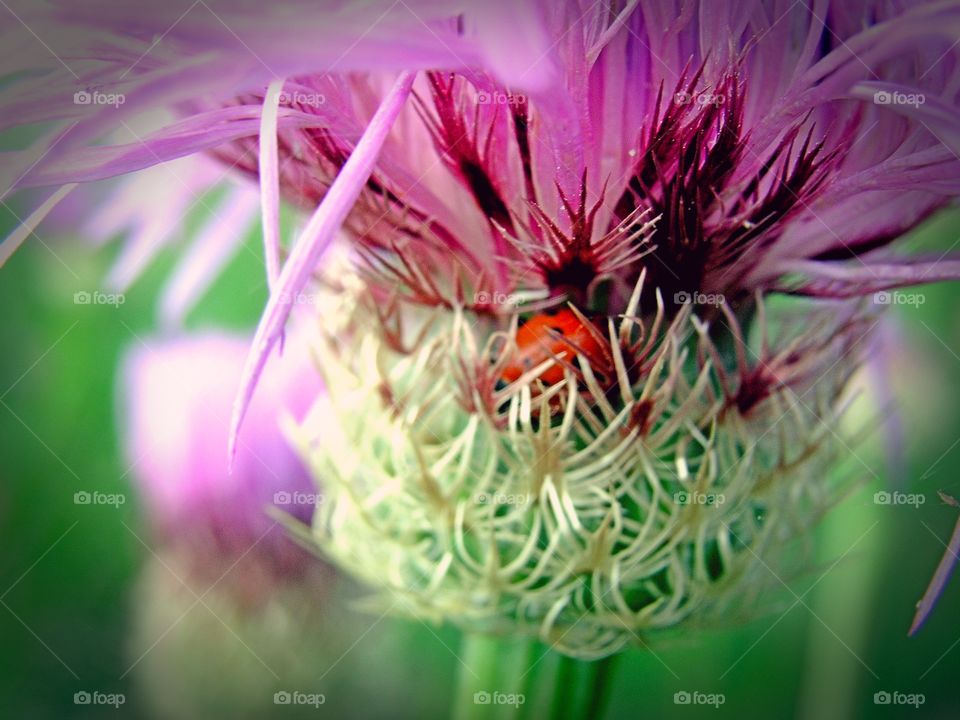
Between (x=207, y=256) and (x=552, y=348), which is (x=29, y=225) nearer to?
(x=207, y=256)

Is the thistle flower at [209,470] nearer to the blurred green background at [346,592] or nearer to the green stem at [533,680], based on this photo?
the blurred green background at [346,592]

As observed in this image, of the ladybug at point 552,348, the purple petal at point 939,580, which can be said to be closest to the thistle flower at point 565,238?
the ladybug at point 552,348

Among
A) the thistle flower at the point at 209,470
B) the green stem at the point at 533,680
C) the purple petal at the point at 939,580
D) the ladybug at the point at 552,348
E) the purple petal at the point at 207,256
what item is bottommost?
the green stem at the point at 533,680

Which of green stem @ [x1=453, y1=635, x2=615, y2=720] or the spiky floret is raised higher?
the spiky floret

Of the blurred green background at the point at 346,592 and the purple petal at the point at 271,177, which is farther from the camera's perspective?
the blurred green background at the point at 346,592

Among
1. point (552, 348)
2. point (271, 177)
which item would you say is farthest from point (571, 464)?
point (271, 177)

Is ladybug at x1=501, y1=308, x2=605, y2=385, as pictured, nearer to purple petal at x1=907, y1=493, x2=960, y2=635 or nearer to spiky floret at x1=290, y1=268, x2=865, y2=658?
spiky floret at x1=290, y1=268, x2=865, y2=658

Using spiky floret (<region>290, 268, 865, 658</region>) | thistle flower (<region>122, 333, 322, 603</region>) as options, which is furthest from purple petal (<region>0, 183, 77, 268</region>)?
spiky floret (<region>290, 268, 865, 658</region>)
